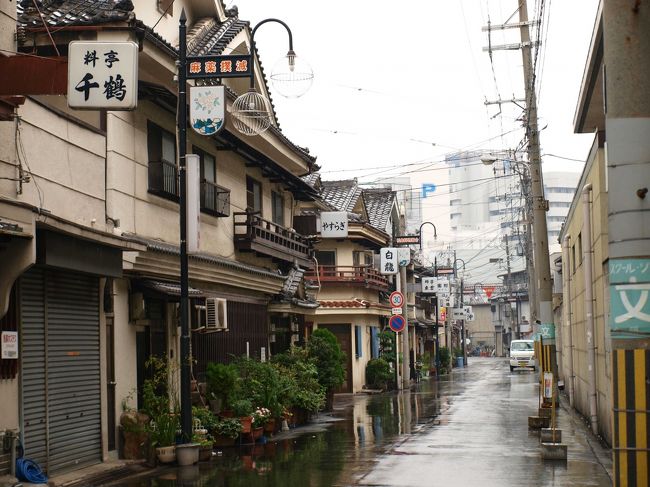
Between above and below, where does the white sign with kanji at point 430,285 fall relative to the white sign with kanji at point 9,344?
above

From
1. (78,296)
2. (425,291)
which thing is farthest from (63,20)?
(425,291)

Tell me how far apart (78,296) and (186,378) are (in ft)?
8.08

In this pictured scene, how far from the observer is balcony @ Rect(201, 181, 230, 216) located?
22.0 m

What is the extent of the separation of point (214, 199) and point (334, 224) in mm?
13375

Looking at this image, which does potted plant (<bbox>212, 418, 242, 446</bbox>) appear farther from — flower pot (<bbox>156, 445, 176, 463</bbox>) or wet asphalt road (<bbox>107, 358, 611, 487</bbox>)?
flower pot (<bbox>156, 445, 176, 463</bbox>)

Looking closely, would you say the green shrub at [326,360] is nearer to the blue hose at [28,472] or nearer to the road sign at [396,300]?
the road sign at [396,300]

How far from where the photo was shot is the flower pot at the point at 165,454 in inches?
671

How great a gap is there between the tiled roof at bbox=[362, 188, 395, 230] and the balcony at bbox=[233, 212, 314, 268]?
2412cm

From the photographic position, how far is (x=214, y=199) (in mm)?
22703

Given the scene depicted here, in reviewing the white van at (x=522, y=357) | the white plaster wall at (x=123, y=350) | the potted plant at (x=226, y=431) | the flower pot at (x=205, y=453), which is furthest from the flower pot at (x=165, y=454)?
the white van at (x=522, y=357)

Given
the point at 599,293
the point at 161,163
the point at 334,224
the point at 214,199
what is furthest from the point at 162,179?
the point at 334,224

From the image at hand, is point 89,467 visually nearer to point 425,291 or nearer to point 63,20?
point 63,20

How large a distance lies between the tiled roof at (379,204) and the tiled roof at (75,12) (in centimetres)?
3864

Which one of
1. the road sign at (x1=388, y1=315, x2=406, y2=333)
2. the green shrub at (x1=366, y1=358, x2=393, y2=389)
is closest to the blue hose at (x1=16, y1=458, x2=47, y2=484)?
the road sign at (x1=388, y1=315, x2=406, y2=333)
